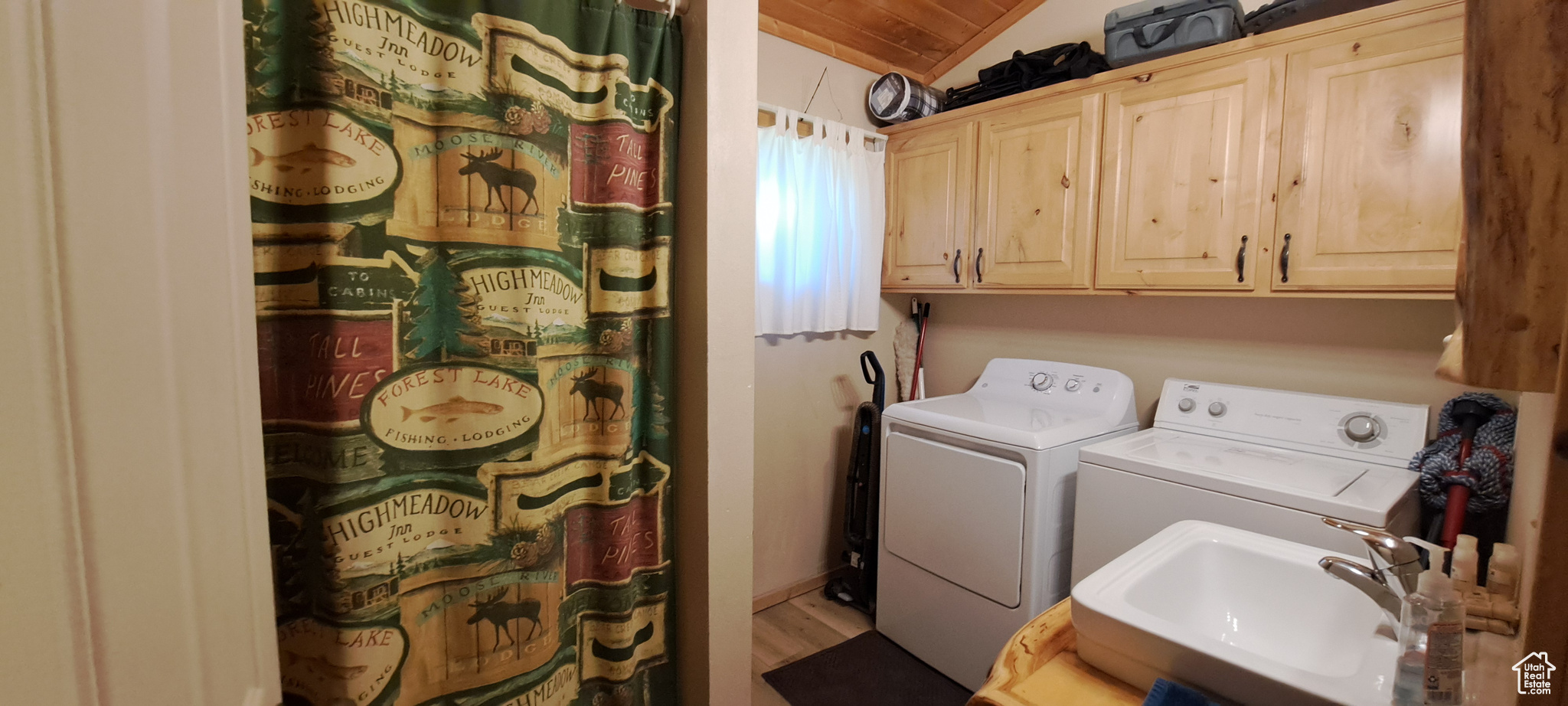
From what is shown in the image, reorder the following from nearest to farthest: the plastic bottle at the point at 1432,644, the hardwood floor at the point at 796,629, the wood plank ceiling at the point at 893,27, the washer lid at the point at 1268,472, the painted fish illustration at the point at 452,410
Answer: the plastic bottle at the point at 1432,644 → the painted fish illustration at the point at 452,410 → the washer lid at the point at 1268,472 → the hardwood floor at the point at 796,629 → the wood plank ceiling at the point at 893,27

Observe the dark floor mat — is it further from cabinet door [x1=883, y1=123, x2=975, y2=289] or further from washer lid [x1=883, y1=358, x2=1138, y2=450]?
cabinet door [x1=883, y1=123, x2=975, y2=289]

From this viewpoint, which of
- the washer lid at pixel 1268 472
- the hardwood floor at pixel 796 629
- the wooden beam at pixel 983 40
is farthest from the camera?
the wooden beam at pixel 983 40

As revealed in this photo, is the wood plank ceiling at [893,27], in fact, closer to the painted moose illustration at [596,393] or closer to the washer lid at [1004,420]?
the washer lid at [1004,420]

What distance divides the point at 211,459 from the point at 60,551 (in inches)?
5.5

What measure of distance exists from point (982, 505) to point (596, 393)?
1371 millimetres

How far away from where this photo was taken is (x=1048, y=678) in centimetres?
83

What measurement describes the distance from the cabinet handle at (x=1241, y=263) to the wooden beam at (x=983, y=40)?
1.20 metres

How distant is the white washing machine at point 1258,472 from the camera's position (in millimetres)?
1425

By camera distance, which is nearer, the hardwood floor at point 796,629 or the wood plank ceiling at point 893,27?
the hardwood floor at point 796,629

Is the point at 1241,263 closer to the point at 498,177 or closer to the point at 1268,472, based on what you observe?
the point at 1268,472

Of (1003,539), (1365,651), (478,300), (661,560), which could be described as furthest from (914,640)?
(478,300)

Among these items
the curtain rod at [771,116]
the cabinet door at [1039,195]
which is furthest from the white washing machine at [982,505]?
the curtain rod at [771,116]

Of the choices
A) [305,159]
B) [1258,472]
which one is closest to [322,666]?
[305,159]

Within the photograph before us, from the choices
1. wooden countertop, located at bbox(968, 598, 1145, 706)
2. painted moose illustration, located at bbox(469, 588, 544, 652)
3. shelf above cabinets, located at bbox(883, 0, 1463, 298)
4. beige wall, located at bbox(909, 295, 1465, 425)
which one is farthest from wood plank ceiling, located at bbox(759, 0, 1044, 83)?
wooden countertop, located at bbox(968, 598, 1145, 706)
